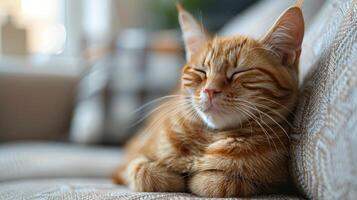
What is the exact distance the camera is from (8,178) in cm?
139

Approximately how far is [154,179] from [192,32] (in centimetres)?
42

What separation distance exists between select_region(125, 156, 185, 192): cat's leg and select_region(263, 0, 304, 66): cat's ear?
0.36 m

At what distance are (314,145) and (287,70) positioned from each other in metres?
0.26

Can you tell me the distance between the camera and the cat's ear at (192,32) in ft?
3.85

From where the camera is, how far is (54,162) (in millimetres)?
1535

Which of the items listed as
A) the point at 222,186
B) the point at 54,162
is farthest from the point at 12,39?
the point at 222,186

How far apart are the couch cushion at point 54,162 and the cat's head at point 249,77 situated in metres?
0.58

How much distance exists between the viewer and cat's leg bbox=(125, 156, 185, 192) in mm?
978

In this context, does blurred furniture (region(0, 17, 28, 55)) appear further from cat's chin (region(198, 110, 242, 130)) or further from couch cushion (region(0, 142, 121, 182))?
cat's chin (region(198, 110, 242, 130))

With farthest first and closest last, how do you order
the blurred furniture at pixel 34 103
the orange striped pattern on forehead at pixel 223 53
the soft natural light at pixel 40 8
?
the soft natural light at pixel 40 8 → the blurred furniture at pixel 34 103 → the orange striped pattern on forehead at pixel 223 53

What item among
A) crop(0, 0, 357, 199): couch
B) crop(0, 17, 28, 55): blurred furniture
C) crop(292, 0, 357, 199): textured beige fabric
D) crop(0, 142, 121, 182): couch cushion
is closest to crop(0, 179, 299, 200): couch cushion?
crop(0, 0, 357, 199): couch

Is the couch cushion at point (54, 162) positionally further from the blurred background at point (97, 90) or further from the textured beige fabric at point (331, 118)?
the textured beige fabric at point (331, 118)

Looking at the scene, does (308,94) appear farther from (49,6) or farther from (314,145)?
(49,6)

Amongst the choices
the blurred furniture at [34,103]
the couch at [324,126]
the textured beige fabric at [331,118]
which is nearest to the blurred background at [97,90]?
the blurred furniture at [34,103]
